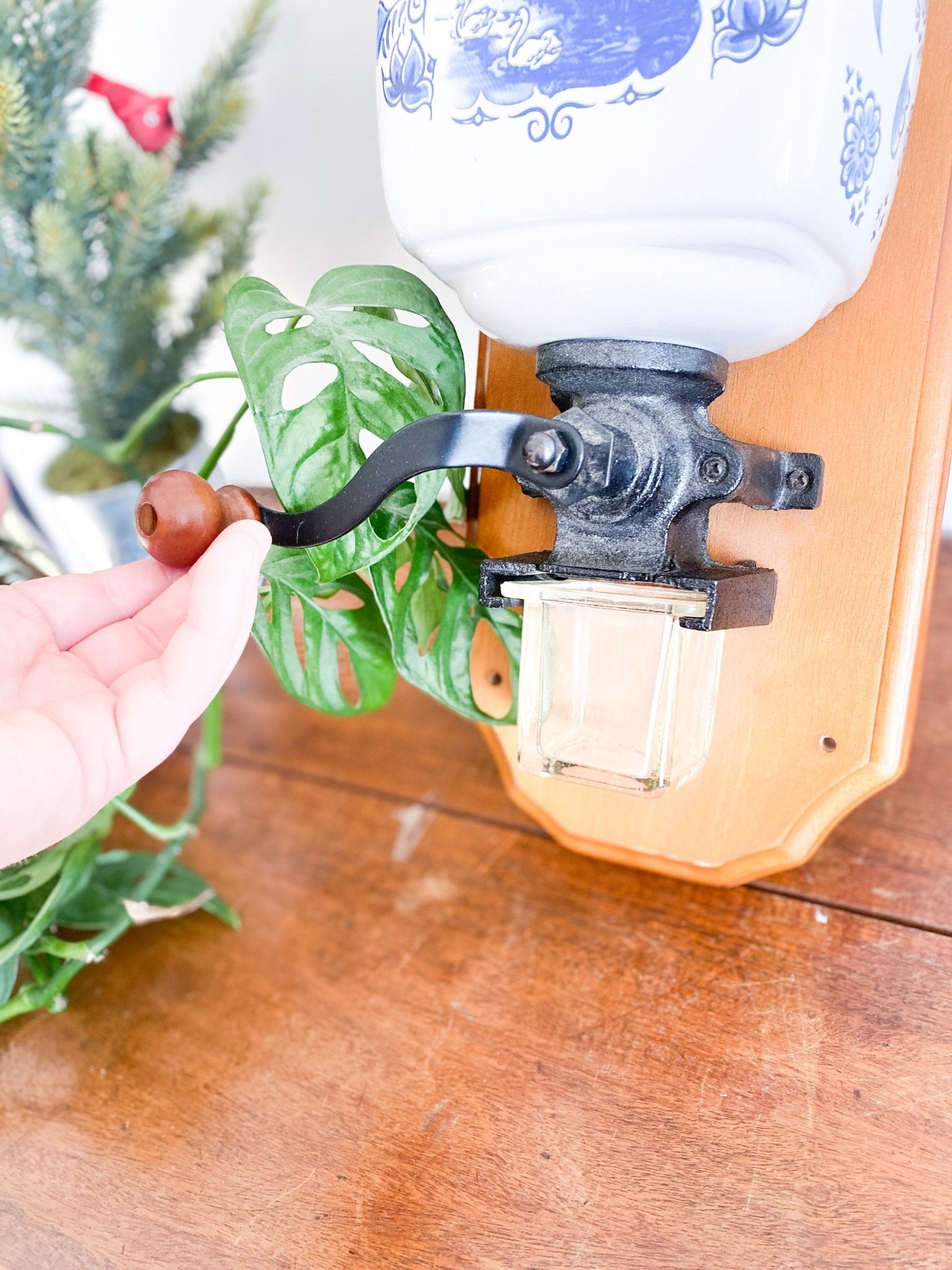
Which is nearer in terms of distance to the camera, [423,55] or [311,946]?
[423,55]

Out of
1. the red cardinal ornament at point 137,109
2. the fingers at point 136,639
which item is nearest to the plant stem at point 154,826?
the fingers at point 136,639

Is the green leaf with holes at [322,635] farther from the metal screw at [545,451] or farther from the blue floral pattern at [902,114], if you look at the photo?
the blue floral pattern at [902,114]

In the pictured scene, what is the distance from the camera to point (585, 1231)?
0.38 meters

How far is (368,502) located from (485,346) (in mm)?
191

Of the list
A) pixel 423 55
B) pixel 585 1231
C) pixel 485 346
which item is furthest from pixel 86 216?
pixel 585 1231

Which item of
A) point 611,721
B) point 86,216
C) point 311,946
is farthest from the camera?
point 86,216

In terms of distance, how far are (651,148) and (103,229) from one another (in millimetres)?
705

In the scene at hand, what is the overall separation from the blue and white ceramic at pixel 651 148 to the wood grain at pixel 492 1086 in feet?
1.16

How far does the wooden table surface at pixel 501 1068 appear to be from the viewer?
385 mm

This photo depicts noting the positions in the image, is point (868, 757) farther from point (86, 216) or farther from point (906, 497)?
point (86, 216)

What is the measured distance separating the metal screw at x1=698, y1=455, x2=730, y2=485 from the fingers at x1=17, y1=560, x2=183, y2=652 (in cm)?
28

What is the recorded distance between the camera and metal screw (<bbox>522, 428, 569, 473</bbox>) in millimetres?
364

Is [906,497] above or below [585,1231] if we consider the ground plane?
above

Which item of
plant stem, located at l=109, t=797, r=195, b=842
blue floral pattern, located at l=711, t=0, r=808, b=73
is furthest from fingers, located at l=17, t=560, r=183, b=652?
blue floral pattern, located at l=711, t=0, r=808, b=73
